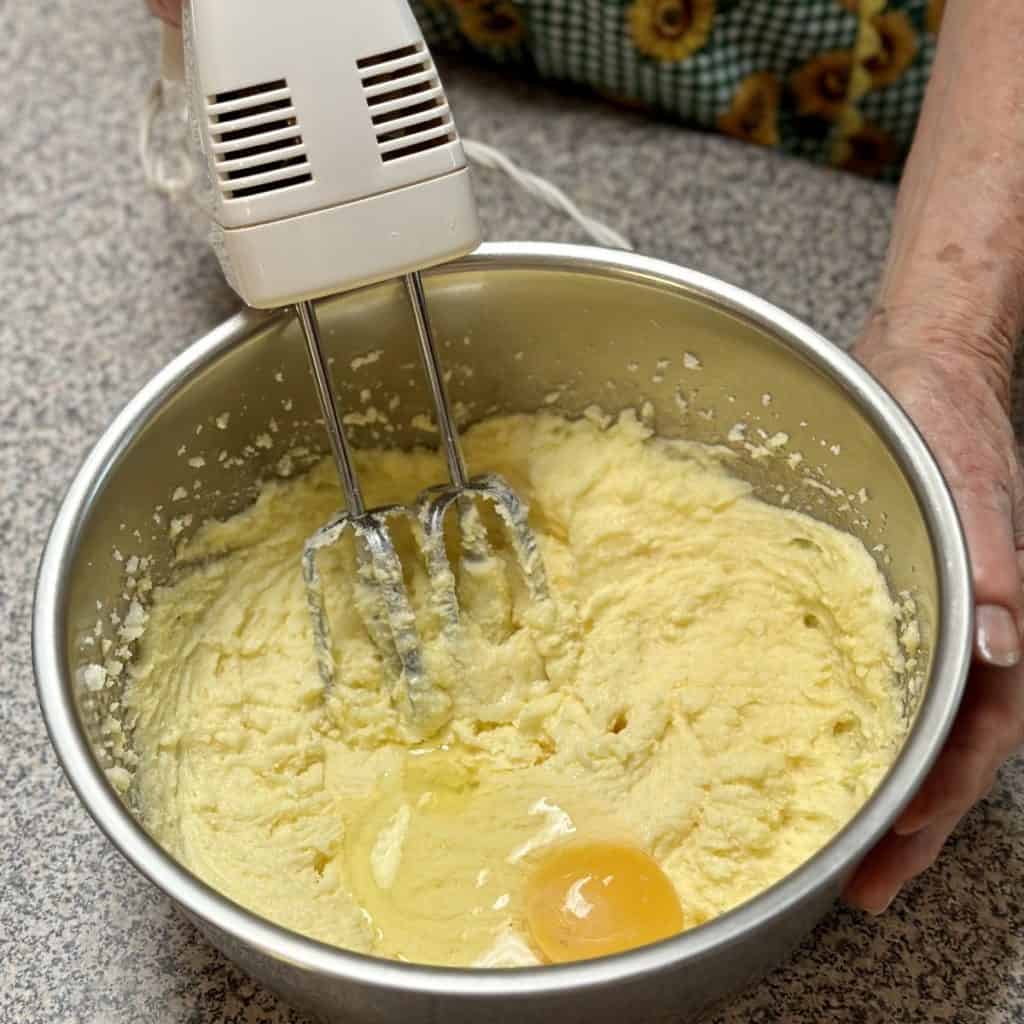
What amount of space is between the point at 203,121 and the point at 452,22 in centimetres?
68

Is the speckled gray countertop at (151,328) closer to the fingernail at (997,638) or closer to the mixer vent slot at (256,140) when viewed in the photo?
the fingernail at (997,638)

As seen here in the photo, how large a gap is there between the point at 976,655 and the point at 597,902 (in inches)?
11.2

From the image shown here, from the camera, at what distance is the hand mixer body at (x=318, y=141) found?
0.70 m

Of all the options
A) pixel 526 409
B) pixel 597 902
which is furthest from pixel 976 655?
pixel 526 409

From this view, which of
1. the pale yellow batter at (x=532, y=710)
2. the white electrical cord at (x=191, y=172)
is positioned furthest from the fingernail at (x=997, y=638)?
the white electrical cord at (x=191, y=172)

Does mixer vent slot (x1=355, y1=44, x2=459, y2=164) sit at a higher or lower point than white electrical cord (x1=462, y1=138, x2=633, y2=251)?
higher

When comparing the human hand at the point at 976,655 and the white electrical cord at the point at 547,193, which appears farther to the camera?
the white electrical cord at the point at 547,193

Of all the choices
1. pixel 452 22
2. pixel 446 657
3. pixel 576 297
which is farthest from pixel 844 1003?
pixel 452 22

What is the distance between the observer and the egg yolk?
779 millimetres

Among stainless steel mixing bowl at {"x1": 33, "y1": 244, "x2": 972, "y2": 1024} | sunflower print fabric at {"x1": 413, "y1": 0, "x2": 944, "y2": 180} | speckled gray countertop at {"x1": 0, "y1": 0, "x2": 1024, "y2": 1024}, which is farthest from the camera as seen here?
sunflower print fabric at {"x1": 413, "y1": 0, "x2": 944, "y2": 180}

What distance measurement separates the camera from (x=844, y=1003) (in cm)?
80

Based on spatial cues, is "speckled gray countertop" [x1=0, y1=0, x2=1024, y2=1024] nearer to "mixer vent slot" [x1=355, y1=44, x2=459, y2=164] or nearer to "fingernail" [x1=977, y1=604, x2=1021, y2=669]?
"fingernail" [x1=977, y1=604, x2=1021, y2=669]

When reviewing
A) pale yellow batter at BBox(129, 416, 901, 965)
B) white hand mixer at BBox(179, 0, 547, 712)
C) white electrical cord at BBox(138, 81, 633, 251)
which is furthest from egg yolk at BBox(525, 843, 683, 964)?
white electrical cord at BBox(138, 81, 633, 251)

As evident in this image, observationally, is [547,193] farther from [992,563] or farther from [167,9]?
[992,563]
